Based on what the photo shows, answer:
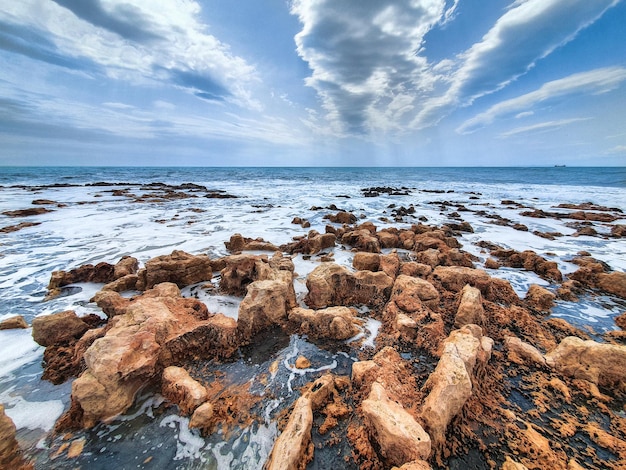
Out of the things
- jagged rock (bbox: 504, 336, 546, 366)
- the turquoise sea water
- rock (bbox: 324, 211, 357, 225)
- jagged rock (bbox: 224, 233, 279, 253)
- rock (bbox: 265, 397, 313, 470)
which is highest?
rock (bbox: 265, 397, 313, 470)

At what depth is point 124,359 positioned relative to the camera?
2.90 metres

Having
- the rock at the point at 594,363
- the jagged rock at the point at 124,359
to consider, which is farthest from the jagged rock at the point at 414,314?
the jagged rock at the point at 124,359

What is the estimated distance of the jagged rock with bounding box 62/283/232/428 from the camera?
269 centimetres

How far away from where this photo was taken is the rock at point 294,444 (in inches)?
85.0

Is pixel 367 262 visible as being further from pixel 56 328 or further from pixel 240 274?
pixel 56 328

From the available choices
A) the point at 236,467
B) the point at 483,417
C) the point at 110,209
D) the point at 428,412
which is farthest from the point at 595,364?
the point at 110,209

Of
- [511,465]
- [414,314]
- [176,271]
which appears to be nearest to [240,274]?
[176,271]

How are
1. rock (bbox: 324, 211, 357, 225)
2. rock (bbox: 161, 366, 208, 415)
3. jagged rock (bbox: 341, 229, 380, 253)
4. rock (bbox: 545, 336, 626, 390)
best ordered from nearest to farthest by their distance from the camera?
rock (bbox: 161, 366, 208, 415) → rock (bbox: 545, 336, 626, 390) → jagged rock (bbox: 341, 229, 380, 253) → rock (bbox: 324, 211, 357, 225)

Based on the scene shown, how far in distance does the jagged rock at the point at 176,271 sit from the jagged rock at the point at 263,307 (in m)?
2.16

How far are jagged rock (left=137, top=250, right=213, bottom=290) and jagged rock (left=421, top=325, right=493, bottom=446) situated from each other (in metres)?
4.97

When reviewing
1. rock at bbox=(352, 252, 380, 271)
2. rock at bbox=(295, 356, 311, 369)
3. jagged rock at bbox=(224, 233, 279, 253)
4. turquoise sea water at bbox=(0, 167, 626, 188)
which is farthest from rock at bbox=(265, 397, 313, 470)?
turquoise sea water at bbox=(0, 167, 626, 188)

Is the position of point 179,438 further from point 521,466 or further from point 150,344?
point 521,466

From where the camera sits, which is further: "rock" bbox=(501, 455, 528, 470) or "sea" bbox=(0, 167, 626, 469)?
"sea" bbox=(0, 167, 626, 469)

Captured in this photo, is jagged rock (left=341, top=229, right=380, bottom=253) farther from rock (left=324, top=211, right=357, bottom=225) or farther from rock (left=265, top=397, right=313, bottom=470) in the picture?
rock (left=265, top=397, right=313, bottom=470)
